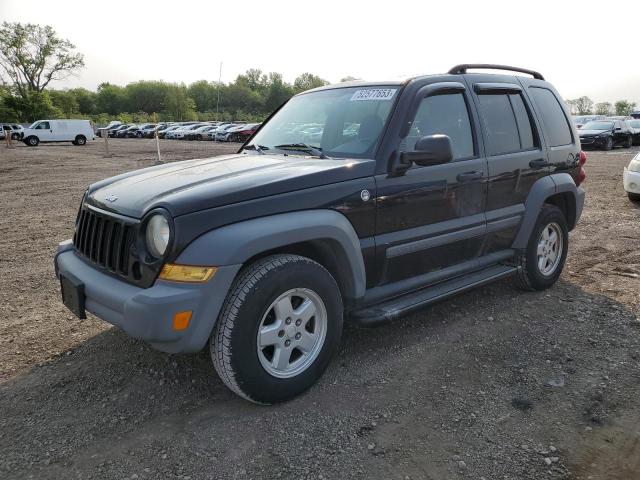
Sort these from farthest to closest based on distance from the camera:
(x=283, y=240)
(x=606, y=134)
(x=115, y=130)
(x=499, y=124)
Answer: (x=115, y=130), (x=606, y=134), (x=499, y=124), (x=283, y=240)

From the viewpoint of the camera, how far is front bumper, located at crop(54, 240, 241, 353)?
2.58m

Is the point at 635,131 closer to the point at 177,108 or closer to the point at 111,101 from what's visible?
the point at 177,108

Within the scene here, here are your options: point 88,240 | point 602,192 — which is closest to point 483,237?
point 88,240

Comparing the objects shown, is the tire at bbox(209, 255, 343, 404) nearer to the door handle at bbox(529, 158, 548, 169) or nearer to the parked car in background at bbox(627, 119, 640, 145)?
the door handle at bbox(529, 158, 548, 169)

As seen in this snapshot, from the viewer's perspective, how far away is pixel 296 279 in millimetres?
2926

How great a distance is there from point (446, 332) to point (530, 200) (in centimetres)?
142

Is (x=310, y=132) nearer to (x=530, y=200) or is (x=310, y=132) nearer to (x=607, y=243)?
(x=530, y=200)

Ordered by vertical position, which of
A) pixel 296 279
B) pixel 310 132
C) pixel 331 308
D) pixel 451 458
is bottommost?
pixel 451 458

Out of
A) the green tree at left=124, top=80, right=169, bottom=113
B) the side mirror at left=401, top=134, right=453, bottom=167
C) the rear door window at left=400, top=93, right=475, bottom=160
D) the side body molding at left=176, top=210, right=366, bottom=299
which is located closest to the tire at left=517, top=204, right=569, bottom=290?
the rear door window at left=400, top=93, right=475, bottom=160

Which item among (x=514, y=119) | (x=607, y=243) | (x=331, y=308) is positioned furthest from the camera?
(x=607, y=243)

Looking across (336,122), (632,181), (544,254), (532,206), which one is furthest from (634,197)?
(336,122)

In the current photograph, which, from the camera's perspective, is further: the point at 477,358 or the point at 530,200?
the point at 530,200

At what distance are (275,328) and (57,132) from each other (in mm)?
38161

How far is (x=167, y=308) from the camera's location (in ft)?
8.45
